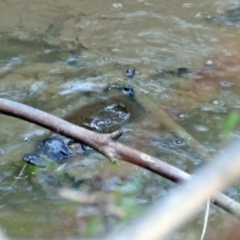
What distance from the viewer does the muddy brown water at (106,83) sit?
1786mm

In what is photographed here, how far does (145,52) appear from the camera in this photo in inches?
109

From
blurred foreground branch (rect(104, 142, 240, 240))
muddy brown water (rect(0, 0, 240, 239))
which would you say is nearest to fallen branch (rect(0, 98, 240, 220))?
muddy brown water (rect(0, 0, 240, 239))

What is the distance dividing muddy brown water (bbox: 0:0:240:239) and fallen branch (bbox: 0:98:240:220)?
0.25 metres

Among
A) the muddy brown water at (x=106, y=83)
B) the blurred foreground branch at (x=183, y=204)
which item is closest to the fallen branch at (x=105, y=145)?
the muddy brown water at (x=106, y=83)

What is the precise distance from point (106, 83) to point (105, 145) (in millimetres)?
1404

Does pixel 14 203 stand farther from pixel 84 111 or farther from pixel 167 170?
pixel 167 170

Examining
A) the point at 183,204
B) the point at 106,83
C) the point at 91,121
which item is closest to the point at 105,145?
the point at 183,204

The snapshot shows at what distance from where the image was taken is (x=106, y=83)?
8.32 feet

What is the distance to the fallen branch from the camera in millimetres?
1083

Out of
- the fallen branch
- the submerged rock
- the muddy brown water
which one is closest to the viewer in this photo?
the fallen branch

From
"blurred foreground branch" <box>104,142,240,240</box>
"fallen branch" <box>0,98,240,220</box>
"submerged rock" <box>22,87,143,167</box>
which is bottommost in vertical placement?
"submerged rock" <box>22,87,143,167</box>

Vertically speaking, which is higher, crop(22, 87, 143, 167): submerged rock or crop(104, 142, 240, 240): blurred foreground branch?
crop(104, 142, 240, 240): blurred foreground branch

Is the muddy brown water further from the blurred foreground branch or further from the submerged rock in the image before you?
the blurred foreground branch

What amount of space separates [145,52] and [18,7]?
0.94 metres
